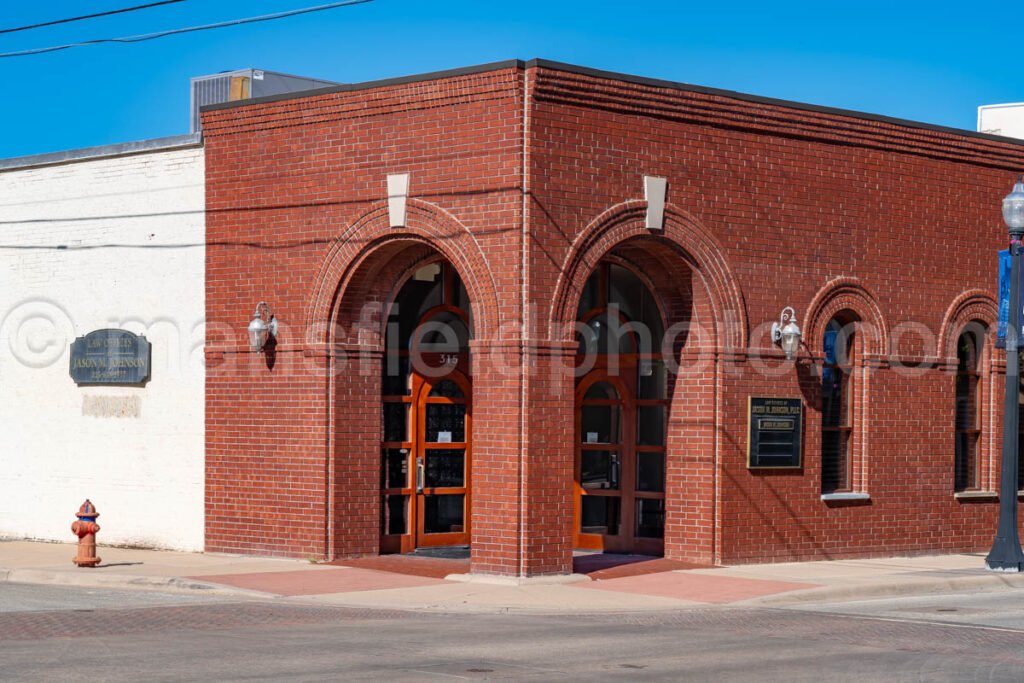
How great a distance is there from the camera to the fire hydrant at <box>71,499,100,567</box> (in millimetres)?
17297

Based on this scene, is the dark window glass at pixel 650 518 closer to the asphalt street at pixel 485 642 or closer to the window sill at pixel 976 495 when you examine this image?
the asphalt street at pixel 485 642

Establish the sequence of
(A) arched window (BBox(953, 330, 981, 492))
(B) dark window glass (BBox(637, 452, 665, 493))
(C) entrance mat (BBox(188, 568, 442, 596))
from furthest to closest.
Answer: (A) arched window (BBox(953, 330, 981, 492)) → (B) dark window glass (BBox(637, 452, 665, 493)) → (C) entrance mat (BBox(188, 568, 442, 596))

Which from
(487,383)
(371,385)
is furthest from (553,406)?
(371,385)

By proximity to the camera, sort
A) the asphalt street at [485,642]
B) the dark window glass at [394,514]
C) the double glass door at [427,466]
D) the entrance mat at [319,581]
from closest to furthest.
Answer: the asphalt street at [485,642] < the entrance mat at [319,581] < the dark window glass at [394,514] < the double glass door at [427,466]

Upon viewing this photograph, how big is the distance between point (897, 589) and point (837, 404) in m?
3.66

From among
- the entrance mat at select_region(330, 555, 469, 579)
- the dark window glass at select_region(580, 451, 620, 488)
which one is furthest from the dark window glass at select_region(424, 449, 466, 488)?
the dark window glass at select_region(580, 451, 620, 488)

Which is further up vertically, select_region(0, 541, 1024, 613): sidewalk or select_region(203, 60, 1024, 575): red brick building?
select_region(203, 60, 1024, 575): red brick building

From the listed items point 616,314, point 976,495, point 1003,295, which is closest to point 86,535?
point 616,314

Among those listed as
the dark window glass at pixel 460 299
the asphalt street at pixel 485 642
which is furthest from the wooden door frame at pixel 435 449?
the asphalt street at pixel 485 642

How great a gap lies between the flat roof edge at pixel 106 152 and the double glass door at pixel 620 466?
6128mm

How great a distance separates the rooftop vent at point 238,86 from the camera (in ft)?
70.0

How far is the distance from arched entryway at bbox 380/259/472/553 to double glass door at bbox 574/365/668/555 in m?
1.56

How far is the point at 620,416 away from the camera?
19.6m

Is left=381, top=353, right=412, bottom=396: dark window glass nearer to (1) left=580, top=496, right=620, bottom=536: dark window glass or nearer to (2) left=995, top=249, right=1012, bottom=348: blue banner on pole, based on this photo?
(1) left=580, top=496, right=620, bottom=536: dark window glass
